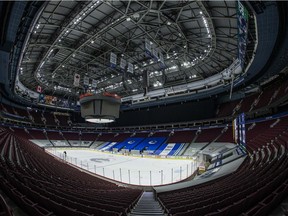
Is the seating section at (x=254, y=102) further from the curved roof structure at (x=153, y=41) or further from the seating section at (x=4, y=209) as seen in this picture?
the seating section at (x=4, y=209)

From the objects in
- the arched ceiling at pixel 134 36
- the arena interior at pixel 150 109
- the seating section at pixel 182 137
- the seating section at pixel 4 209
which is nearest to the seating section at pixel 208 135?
the arena interior at pixel 150 109

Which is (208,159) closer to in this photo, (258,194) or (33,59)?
(258,194)

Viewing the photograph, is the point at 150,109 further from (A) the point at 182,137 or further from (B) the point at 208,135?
(B) the point at 208,135

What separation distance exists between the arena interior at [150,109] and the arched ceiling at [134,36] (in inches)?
6.1

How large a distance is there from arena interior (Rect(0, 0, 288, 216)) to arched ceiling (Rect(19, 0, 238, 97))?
0.16 m

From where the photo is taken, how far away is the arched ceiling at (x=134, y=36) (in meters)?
16.4

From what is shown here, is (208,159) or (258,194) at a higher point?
(258,194)

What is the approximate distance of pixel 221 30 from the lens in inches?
736

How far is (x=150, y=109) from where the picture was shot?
39281 millimetres

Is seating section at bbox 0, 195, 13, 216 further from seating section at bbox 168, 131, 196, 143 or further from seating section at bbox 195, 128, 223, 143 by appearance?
seating section at bbox 168, 131, 196, 143

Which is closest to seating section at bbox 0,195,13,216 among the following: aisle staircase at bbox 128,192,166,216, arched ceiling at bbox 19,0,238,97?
aisle staircase at bbox 128,192,166,216

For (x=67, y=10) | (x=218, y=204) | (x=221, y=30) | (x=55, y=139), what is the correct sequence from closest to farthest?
(x=218, y=204) < (x=67, y=10) < (x=221, y=30) < (x=55, y=139)

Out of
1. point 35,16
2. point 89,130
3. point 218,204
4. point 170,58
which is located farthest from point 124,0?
point 89,130

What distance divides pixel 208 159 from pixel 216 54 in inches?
519
